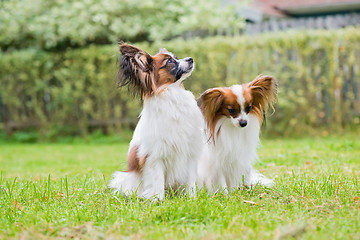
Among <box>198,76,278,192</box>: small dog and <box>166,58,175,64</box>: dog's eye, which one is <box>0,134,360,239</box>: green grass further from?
<box>166,58,175,64</box>: dog's eye

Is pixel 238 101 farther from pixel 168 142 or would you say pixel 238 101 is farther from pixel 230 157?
pixel 168 142

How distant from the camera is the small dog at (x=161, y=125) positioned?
3998 millimetres

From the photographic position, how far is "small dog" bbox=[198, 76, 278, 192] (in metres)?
4.17

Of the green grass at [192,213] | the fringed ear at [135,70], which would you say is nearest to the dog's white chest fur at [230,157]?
the green grass at [192,213]

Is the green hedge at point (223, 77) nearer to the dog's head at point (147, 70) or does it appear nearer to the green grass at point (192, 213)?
the green grass at point (192, 213)

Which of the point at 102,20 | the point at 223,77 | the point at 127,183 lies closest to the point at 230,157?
the point at 127,183

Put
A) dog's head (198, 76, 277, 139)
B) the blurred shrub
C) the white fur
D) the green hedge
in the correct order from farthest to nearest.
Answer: the blurred shrub < the green hedge < dog's head (198, 76, 277, 139) < the white fur

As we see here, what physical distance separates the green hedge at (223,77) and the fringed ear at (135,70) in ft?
17.0

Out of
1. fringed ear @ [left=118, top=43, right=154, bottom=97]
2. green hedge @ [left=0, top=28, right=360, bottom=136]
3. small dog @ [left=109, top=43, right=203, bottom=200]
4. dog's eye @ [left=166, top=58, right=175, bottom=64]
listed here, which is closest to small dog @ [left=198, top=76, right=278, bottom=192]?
small dog @ [left=109, top=43, right=203, bottom=200]

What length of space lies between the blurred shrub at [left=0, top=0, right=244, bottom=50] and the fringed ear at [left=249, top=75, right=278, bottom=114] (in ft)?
23.5

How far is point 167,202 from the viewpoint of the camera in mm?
3688

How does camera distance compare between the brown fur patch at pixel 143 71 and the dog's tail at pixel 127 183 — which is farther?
the dog's tail at pixel 127 183

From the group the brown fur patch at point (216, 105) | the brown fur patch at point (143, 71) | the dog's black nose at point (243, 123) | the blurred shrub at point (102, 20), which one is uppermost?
the blurred shrub at point (102, 20)

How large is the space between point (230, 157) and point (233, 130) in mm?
281
